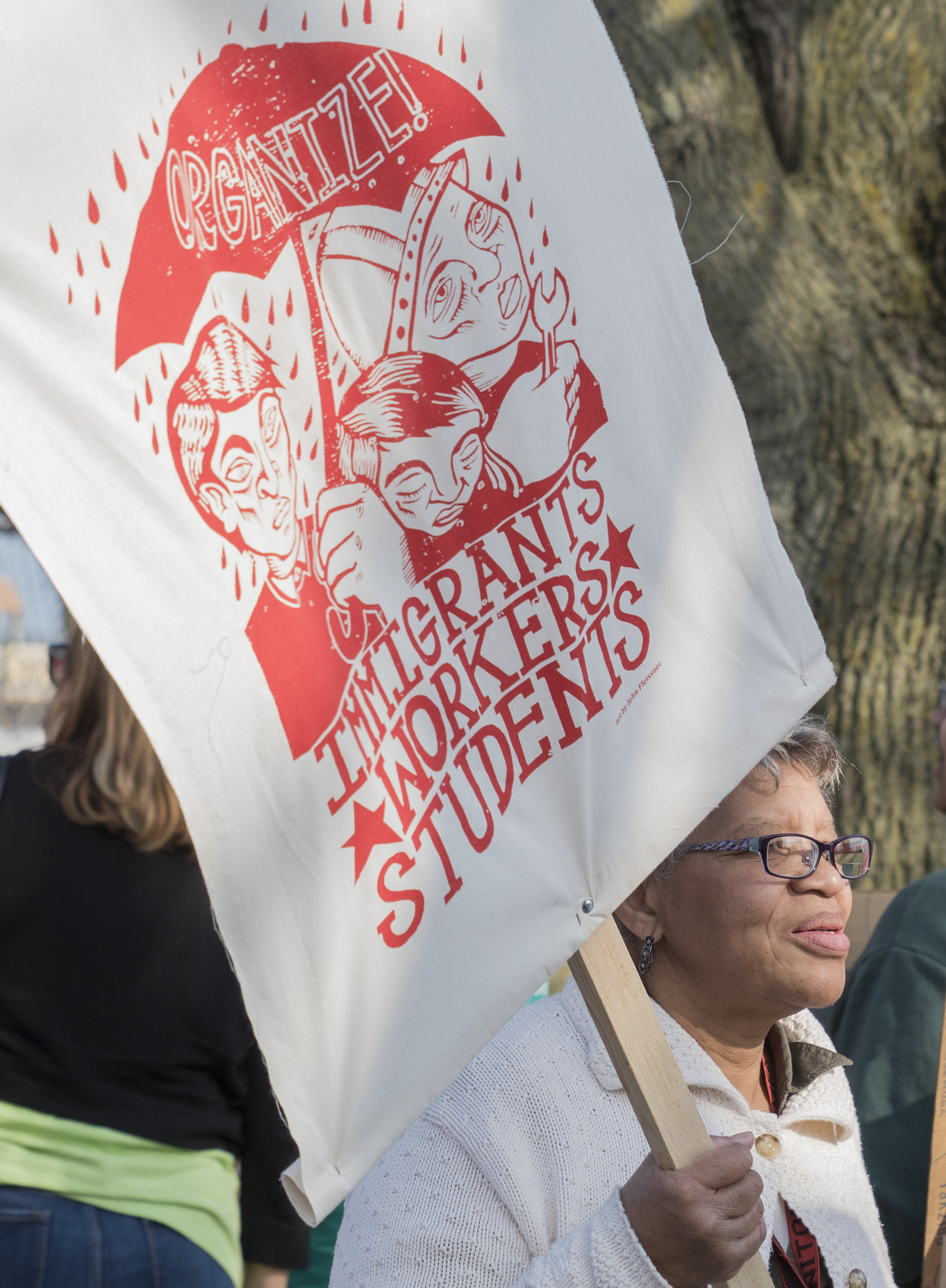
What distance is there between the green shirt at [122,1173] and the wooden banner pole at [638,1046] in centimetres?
95

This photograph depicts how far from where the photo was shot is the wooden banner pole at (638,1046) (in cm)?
111

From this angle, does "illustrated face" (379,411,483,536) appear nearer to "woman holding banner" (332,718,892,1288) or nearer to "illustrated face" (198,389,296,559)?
"illustrated face" (198,389,296,559)

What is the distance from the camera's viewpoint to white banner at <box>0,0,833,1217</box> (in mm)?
876

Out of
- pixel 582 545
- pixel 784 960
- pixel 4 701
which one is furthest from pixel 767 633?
pixel 4 701

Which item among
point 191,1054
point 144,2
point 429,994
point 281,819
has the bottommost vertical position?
point 191,1054

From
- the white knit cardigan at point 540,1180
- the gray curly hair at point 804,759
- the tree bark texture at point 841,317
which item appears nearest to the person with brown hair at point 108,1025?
the white knit cardigan at point 540,1180

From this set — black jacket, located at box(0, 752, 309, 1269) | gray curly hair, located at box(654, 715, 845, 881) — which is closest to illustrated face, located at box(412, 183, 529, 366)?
gray curly hair, located at box(654, 715, 845, 881)

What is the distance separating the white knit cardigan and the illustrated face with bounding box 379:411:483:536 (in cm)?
72

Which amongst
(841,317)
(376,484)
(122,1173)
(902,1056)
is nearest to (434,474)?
(376,484)

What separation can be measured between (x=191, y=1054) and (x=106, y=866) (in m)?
0.32

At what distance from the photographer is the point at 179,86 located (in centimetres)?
92

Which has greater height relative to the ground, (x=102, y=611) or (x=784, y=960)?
(x=102, y=611)

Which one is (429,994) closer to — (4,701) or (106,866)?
(106,866)

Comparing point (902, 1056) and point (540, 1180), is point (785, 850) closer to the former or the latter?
point (540, 1180)
